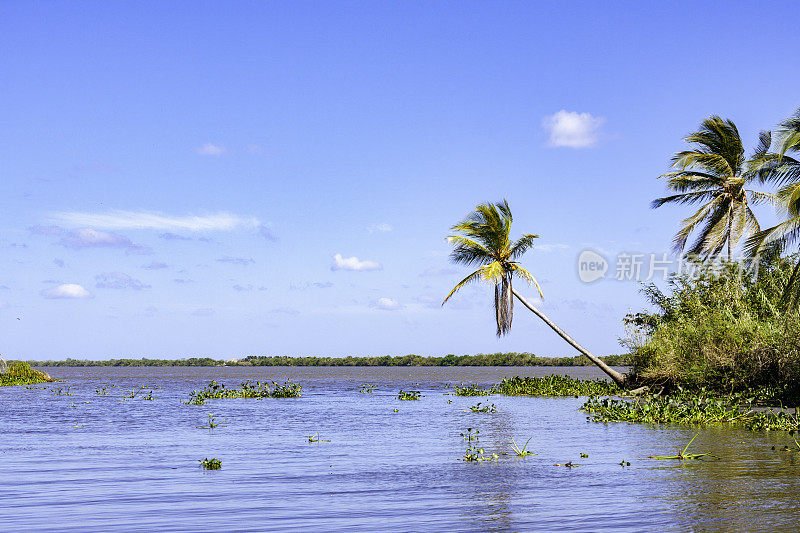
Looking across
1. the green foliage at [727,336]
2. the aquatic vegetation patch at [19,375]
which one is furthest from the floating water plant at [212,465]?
the aquatic vegetation patch at [19,375]

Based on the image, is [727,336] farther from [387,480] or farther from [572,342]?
[387,480]

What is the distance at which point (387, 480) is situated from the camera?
13.0m

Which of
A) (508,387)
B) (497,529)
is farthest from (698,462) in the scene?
(508,387)

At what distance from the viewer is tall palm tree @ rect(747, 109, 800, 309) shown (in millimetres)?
23266

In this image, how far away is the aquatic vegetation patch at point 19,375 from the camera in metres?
58.0

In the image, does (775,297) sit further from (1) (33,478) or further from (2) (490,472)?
(1) (33,478)

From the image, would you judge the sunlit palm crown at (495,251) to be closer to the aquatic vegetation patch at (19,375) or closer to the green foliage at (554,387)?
the green foliage at (554,387)

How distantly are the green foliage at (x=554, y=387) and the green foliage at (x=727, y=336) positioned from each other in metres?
3.90

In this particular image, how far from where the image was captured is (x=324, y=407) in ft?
110

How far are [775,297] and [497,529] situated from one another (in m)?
24.3

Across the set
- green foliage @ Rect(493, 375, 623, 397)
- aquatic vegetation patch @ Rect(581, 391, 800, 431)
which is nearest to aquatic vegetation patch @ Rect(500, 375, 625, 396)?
green foliage @ Rect(493, 375, 623, 397)

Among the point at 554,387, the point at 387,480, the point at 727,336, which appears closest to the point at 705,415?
the point at 727,336

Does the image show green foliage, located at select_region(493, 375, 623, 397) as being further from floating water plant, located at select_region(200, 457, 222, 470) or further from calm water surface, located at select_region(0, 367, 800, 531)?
floating water plant, located at select_region(200, 457, 222, 470)

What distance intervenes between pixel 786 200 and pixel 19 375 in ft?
190
